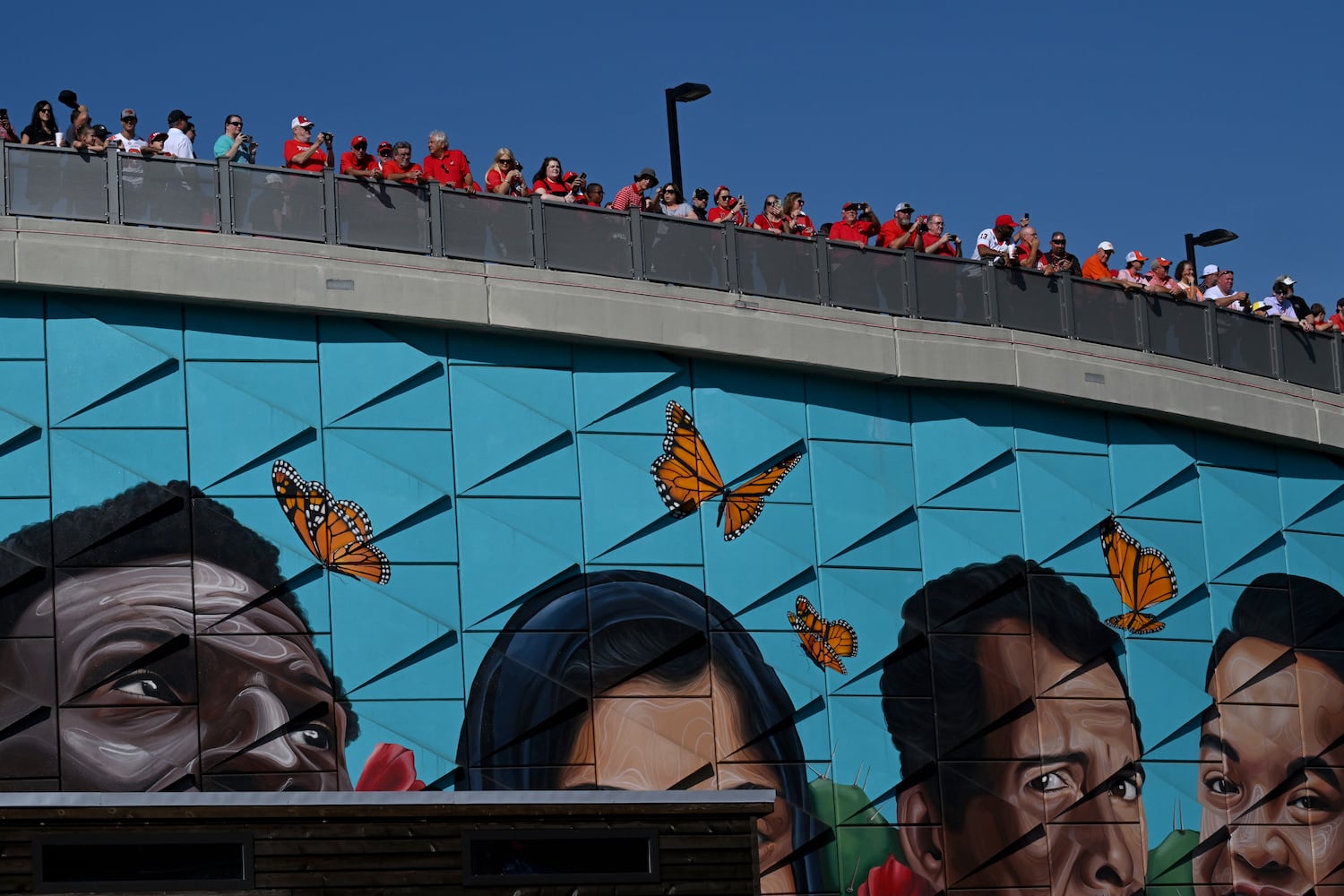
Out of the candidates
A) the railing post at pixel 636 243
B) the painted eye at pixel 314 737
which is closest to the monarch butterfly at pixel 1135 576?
the railing post at pixel 636 243

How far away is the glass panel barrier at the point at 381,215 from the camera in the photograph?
81.8 ft

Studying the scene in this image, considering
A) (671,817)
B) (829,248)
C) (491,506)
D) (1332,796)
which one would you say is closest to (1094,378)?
(829,248)

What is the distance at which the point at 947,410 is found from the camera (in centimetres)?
2758

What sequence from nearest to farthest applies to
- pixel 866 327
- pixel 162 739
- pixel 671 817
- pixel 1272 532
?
1. pixel 671 817
2. pixel 162 739
3. pixel 866 327
4. pixel 1272 532

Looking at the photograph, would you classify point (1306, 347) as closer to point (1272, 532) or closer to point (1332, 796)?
point (1272, 532)

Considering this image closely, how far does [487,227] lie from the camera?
2555 cm

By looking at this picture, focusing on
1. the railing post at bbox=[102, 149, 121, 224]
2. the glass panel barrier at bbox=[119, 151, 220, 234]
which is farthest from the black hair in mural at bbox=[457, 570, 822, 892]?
the railing post at bbox=[102, 149, 121, 224]

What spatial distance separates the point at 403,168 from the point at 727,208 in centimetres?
478

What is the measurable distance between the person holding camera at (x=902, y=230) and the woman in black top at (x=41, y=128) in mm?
10769

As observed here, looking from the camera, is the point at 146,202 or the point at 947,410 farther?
the point at 947,410

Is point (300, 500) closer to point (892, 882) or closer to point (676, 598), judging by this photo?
point (676, 598)

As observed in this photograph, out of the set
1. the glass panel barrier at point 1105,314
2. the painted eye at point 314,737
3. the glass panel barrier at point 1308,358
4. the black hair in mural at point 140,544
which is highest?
the glass panel barrier at point 1105,314

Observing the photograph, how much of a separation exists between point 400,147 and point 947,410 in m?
7.96

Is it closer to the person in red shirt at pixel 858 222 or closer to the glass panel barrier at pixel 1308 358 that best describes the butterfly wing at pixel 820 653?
the person in red shirt at pixel 858 222
